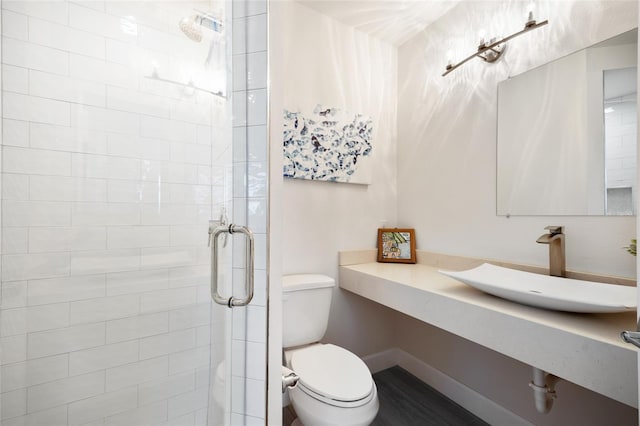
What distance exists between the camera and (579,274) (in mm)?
1367

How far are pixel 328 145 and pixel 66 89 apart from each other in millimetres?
1503

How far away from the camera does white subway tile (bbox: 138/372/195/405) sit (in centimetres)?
82

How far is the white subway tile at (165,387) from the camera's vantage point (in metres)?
0.82

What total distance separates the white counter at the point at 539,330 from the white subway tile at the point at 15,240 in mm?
1442

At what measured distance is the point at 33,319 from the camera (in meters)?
0.68

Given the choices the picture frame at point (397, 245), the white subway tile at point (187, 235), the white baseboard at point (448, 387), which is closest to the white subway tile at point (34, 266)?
the white subway tile at point (187, 235)

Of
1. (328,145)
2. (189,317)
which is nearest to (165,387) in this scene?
(189,317)

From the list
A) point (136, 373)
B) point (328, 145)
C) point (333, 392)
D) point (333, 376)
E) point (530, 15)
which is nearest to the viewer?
point (136, 373)

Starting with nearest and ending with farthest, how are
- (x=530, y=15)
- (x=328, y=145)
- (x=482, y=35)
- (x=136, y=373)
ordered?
(x=136, y=373)
(x=530, y=15)
(x=482, y=35)
(x=328, y=145)

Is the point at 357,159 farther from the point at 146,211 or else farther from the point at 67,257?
the point at 67,257

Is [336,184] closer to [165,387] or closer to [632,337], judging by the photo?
[165,387]

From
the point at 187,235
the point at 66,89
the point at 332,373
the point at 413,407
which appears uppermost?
the point at 66,89

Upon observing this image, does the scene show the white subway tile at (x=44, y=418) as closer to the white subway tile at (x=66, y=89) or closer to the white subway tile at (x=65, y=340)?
the white subway tile at (x=65, y=340)

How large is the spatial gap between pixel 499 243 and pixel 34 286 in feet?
6.40
